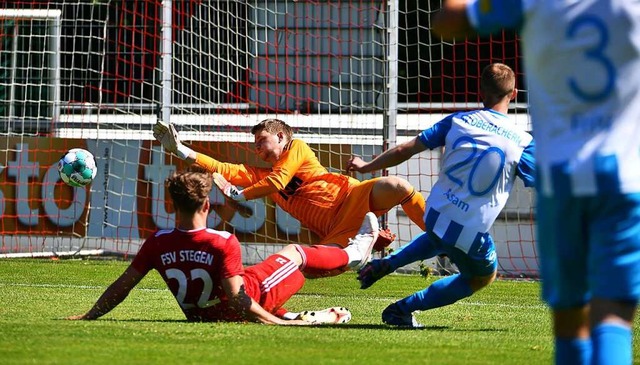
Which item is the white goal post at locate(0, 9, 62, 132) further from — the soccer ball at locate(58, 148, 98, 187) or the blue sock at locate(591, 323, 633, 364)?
the blue sock at locate(591, 323, 633, 364)

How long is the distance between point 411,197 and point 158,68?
4.93 metres

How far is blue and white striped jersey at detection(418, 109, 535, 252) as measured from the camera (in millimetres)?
6172

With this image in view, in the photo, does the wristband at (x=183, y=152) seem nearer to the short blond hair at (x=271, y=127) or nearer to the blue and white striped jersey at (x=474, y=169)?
the short blond hair at (x=271, y=127)

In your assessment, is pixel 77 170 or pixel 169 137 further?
pixel 77 170

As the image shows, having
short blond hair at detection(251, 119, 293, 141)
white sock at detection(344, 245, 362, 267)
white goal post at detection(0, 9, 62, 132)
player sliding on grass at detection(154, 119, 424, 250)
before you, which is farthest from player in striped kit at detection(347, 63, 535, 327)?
white goal post at detection(0, 9, 62, 132)

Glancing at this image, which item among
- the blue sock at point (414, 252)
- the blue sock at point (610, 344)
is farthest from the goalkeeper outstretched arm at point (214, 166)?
the blue sock at point (610, 344)

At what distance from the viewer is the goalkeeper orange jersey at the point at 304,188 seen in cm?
852

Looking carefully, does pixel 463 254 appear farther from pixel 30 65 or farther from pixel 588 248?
pixel 30 65

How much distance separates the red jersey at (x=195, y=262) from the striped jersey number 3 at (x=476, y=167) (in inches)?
50.7

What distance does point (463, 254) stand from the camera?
6.28 meters

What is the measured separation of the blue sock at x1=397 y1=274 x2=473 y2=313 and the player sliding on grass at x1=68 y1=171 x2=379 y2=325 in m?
0.67

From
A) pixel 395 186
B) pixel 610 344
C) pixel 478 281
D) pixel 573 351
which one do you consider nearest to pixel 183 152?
pixel 395 186

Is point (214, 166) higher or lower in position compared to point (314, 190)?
higher

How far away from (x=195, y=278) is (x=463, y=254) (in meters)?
1.47
